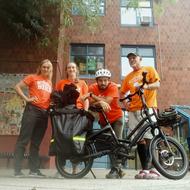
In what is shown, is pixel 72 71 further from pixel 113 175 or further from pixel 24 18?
pixel 24 18

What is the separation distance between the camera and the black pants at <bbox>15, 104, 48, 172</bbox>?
519 centimetres

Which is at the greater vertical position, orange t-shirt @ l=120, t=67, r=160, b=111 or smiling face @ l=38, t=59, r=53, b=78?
smiling face @ l=38, t=59, r=53, b=78

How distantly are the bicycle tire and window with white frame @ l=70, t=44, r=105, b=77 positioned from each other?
11.7 meters

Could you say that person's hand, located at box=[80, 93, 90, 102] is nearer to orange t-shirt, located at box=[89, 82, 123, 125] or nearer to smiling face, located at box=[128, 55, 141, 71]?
orange t-shirt, located at box=[89, 82, 123, 125]

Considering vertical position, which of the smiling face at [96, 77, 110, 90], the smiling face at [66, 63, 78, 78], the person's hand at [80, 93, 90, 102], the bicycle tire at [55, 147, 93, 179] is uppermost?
the smiling face at [66, 63, 78, 78]

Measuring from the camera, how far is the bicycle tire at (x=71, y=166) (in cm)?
464

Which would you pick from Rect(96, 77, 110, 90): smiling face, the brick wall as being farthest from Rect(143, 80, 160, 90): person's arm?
the brick wall

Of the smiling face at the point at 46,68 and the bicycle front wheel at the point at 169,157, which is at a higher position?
the smiling face at the point at 46,68

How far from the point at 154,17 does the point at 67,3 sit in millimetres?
9486

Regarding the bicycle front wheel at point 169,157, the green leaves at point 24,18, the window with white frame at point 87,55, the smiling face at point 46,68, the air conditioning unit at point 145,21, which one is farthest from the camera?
the air conditioning unit at point 145,21

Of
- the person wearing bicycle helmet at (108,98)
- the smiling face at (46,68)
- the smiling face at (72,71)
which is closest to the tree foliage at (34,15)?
the smiling face at (46,68)

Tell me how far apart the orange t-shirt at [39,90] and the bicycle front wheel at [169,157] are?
189 cm

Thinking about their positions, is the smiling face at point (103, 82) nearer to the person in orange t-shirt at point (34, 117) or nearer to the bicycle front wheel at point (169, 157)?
the person in orange t-shirt at point (34, 117)

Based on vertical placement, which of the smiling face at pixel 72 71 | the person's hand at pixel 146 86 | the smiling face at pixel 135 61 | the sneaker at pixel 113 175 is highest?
the smiling face at pixel 135 61
